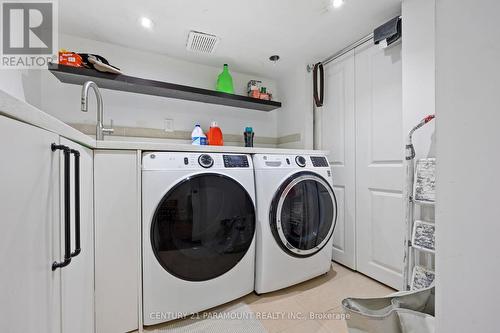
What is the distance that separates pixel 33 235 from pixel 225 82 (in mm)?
1926

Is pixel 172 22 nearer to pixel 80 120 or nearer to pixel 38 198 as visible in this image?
pixel 80 120

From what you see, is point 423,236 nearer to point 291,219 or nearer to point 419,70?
point 291,219

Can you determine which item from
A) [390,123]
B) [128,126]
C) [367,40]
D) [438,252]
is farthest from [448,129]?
[128,126]

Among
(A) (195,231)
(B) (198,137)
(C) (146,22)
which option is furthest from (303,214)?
(C) (146,22)

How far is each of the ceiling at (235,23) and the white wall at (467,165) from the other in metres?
1.28

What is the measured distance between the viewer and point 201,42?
5.80 ft

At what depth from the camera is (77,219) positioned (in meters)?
0.71

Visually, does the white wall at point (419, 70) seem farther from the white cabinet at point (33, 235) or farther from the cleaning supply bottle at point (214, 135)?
the white cabinet at point (33, 235)

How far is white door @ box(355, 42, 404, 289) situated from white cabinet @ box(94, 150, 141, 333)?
1.67 meters

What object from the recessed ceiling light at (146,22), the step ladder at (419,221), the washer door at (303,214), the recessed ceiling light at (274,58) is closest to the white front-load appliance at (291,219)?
the washer door at (303,214)

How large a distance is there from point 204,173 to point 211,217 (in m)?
0.27

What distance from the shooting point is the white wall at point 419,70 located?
125cm

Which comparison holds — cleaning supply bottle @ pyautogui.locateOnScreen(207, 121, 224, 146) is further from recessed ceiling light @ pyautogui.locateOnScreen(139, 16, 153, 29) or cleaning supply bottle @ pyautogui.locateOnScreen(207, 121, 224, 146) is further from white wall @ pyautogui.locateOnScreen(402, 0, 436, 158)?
white wall @ pyautogui.locateOnScreen(402, 0, 436, 158)

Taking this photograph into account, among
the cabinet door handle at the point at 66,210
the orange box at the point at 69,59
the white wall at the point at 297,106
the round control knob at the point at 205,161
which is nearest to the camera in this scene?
the cabinet door handle at the point at 66,210
